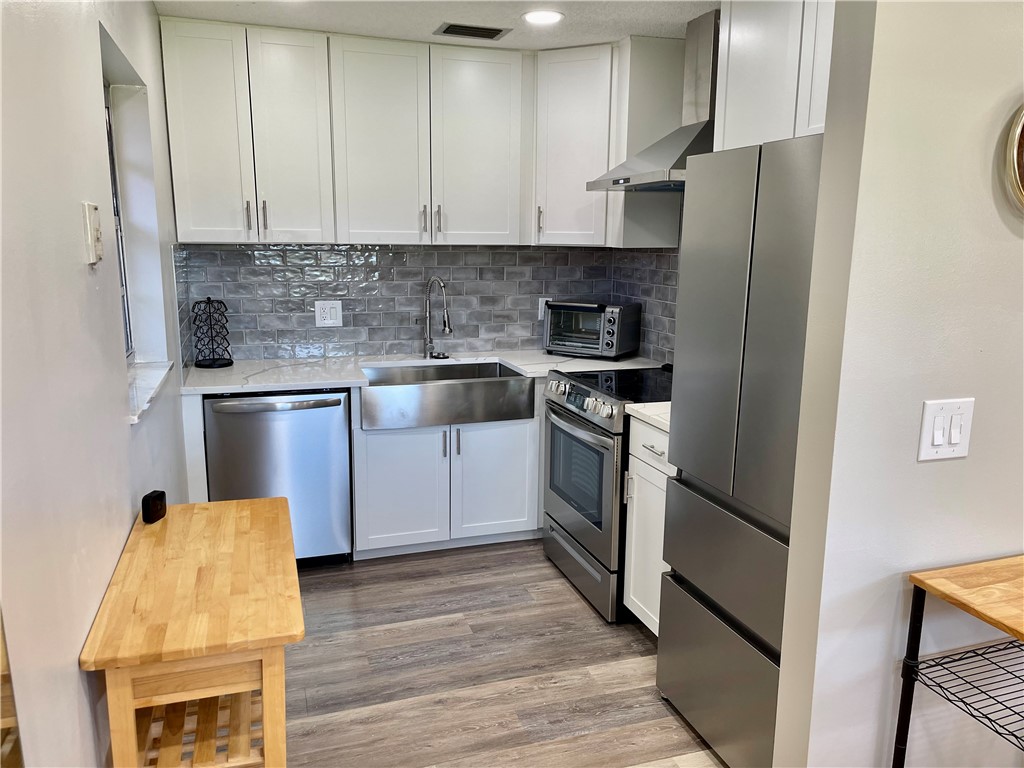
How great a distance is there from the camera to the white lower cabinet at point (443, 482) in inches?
131

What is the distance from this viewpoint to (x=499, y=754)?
218 centimetres

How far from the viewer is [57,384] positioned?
4.07ft

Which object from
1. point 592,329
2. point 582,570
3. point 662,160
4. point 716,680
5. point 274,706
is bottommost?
point 582,570

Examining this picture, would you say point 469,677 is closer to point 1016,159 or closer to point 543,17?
point 1016,159

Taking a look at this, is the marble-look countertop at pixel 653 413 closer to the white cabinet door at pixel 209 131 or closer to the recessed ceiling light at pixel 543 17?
the recessed ceiling light at pixel 543 17

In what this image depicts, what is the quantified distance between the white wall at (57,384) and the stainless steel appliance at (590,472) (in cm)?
165

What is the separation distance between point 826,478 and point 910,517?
0.23m

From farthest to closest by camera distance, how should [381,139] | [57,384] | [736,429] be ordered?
[381,139], [736,429], [57,384]

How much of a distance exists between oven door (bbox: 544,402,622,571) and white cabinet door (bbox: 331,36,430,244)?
115 cm

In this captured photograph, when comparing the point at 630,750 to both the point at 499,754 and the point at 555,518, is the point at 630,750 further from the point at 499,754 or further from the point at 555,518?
the point at 555,518

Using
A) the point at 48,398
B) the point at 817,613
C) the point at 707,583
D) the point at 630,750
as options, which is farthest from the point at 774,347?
the point at 48,398

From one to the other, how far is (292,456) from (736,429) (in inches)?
79.4

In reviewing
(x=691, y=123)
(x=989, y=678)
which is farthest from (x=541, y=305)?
(x=989, y=678)

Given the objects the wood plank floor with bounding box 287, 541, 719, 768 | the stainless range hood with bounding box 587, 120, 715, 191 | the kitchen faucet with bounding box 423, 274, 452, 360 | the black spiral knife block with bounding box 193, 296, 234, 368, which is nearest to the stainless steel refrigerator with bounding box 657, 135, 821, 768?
the wood plank floor with bounding box 287, 541, 719, 768
